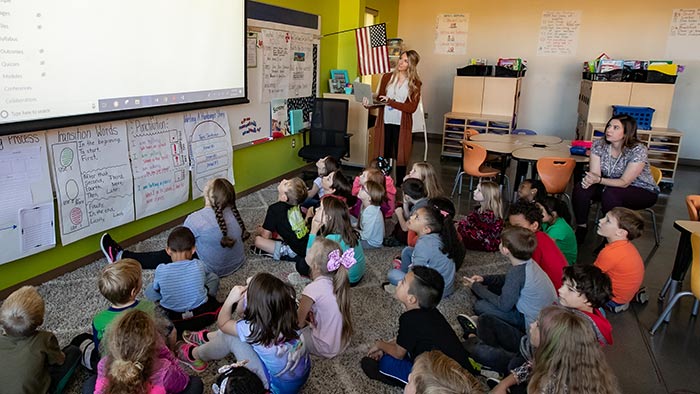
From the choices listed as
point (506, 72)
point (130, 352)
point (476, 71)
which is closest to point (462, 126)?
point (476, 71)

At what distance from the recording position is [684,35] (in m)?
6.85

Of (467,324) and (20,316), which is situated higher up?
(20,316)

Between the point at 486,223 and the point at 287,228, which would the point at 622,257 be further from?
the point at 287,228

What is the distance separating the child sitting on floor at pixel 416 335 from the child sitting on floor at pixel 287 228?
44.2 inches

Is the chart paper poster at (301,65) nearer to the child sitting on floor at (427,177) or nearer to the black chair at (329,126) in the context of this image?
the black chair at (329,126)

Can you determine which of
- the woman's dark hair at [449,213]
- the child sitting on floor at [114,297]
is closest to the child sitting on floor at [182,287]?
the child sitting on floor at [114,297]

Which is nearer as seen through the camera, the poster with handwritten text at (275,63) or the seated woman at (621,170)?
the seated woman at (621,170)

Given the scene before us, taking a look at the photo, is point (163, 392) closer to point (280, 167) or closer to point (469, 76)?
point (280, 167)

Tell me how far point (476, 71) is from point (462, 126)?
34.6 inches

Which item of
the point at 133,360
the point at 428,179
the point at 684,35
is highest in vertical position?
the point at 684,35

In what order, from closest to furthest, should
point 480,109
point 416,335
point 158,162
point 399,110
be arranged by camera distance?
point 416,335 → point 158,162 → point 399,110 → point 480,109

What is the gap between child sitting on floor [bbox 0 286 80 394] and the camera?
1624 millimetres

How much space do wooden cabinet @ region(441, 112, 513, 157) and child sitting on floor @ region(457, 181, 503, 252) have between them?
10.5ft

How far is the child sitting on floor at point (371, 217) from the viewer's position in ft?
11.0
